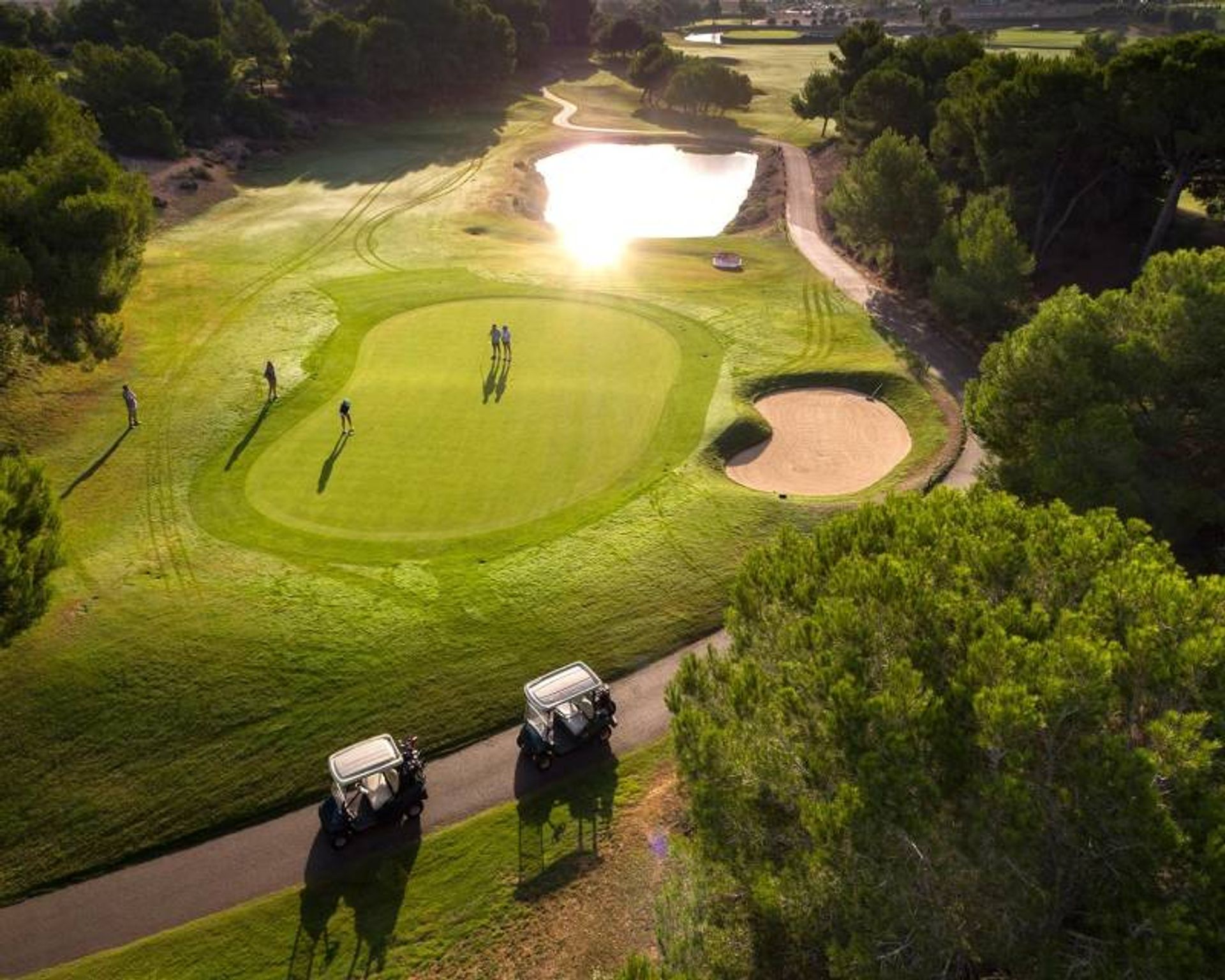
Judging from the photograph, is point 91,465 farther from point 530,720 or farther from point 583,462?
point 530,720

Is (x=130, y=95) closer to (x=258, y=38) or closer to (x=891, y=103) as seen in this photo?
(x=258, y=38)

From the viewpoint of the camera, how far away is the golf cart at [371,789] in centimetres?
Result: 2188

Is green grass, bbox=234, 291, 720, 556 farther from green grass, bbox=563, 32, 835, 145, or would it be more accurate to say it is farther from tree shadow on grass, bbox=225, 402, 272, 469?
green grass, bbox=563, 32, 835, 145

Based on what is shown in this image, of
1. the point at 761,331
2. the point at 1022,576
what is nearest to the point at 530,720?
the point at 1022,576

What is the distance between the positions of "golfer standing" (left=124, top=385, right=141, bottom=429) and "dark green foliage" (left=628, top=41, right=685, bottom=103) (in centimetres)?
12034

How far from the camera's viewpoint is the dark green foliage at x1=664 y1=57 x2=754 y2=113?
129 meters

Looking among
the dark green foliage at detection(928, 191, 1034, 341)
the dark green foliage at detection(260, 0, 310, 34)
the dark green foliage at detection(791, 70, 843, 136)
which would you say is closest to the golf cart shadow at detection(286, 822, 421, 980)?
the dark green foliage at detection(928, 191, 1034, 341)

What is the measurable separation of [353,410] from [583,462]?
42.3ft

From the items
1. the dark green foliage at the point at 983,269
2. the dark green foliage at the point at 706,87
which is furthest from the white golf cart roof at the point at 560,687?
the dark green foliage at the point at 706,87

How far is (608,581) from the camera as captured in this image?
31469 mm

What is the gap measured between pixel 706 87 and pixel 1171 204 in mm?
94055

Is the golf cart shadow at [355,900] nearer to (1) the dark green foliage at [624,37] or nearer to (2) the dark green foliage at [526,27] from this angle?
(2) the dark green foliage at [526,27]

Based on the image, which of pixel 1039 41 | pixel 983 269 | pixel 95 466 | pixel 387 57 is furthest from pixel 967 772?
pixel 1039 41

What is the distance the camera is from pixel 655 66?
13462 cm
